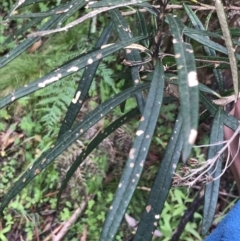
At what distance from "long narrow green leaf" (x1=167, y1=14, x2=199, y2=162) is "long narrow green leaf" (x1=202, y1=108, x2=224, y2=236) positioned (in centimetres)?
22

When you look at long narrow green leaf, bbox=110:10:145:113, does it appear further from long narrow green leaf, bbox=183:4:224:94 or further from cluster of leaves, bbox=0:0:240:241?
long narrow green leaf, bbox=183:4:224:94

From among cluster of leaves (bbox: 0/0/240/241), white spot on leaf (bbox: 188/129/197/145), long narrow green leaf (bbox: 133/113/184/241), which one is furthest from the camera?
long narrow green leaf (bbox: 133/113/184/241)

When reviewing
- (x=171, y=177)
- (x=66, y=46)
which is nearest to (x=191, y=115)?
(x=171, y=177)

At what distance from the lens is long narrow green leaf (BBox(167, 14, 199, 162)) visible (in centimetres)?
43

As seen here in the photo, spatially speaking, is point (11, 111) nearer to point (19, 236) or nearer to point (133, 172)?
point (19, 236)

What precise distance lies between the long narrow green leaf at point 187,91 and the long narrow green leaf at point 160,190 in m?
0.20

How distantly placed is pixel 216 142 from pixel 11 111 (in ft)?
3.73

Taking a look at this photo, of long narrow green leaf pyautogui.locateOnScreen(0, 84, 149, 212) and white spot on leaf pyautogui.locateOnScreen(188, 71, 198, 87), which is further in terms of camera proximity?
long narrow green leaf pyautogui.locateOnScreen(0, 84, 149, 212)

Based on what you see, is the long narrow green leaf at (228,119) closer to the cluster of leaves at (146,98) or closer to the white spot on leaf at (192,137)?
the cluster of leaves at (146,98)

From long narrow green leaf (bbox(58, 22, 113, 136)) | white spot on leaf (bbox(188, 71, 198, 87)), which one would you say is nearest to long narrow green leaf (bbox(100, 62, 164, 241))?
white spot on leaf (bbox(188, 71, 198, 87))

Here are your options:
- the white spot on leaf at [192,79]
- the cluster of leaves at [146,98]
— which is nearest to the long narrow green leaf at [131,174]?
the cluster of leaves at [146,98]

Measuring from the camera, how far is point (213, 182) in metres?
0.76

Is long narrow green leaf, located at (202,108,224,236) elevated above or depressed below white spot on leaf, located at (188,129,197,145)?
below

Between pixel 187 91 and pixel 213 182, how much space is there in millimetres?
339
